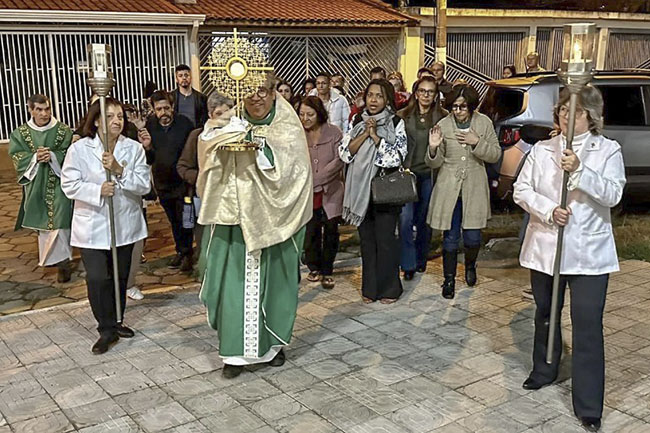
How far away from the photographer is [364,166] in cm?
603

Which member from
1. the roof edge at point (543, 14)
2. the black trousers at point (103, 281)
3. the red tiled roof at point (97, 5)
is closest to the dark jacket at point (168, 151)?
the black trousers at point (103, 281)

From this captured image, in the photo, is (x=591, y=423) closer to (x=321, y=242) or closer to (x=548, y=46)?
(x=321, y=242)

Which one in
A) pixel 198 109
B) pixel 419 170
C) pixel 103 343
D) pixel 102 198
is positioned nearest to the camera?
pixel 102 198

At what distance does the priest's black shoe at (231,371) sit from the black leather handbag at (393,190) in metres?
1.93

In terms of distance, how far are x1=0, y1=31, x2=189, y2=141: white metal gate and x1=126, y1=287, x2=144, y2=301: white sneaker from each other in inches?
237

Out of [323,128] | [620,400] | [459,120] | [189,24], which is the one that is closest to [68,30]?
[189,24]

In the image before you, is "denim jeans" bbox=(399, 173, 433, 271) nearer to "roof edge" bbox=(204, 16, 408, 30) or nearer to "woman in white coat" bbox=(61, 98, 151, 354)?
"woman in white coat" bbox=(61, 98, 151, 354)

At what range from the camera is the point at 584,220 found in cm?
397

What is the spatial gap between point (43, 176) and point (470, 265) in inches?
163

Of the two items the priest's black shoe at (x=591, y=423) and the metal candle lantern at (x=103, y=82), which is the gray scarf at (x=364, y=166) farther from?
the priest's black shoe at (x=591, y=423)

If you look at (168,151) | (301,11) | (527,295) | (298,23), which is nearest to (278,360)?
(527,295)

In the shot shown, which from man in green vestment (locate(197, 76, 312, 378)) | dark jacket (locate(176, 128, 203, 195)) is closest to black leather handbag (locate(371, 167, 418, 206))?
man in green vestment (locate(197, 76, 312, 378))

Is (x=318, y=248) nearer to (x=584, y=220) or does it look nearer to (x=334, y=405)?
(x=334, y=405)

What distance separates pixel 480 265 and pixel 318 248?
6.01ft
